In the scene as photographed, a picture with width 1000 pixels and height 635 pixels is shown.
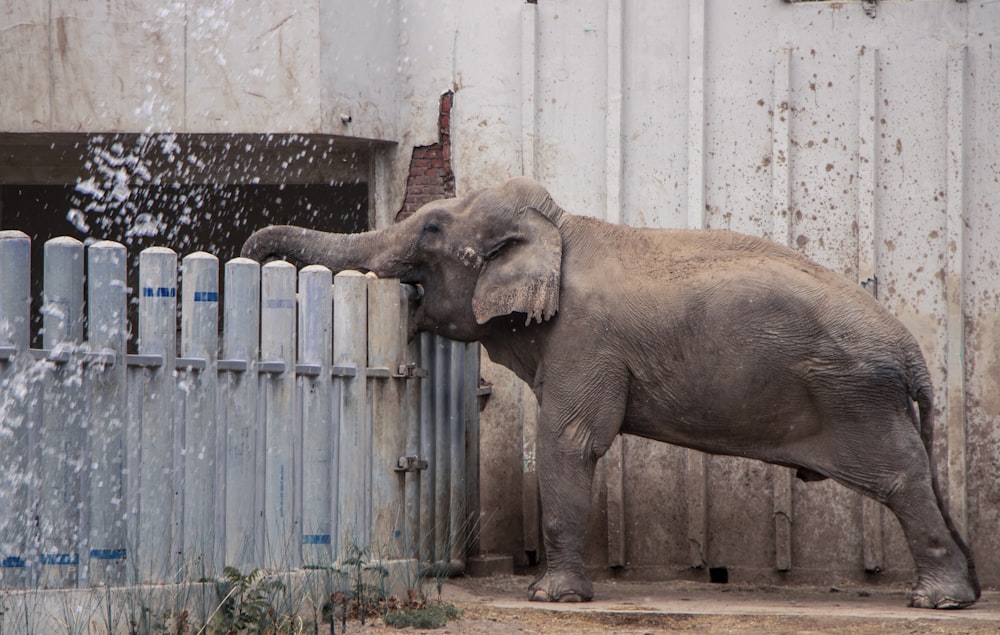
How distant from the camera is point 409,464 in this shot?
757cm

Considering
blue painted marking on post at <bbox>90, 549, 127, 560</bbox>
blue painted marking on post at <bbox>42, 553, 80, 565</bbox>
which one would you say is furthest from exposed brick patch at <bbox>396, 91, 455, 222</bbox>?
blue painted marking on post at <bbox>42, 553, 80, 565</bbox>

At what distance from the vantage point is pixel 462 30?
9.53 meters

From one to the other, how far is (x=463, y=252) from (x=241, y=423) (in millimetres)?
1988

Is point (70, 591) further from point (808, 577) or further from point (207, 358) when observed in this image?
point (808, 577)

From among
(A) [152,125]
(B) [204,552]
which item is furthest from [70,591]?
(A) [152,125]

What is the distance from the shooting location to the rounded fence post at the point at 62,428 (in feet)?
17.0

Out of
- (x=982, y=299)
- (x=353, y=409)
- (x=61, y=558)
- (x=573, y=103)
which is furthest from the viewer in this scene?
(x=573, y=103)

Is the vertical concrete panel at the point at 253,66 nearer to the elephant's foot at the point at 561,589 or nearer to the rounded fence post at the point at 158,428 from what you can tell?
the elephant's foot at the point at 561,589

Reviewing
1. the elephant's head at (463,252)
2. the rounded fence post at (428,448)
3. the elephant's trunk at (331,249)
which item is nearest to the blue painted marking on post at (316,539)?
the rounded fence post at (428,448)

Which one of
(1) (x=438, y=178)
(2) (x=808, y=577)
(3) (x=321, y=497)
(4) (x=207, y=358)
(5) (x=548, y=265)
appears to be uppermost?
(1) (x=438, y=178)

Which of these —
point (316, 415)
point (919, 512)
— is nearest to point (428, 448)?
point (316, 415)

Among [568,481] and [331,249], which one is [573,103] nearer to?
[331,249]

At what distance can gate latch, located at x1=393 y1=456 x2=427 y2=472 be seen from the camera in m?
7.51

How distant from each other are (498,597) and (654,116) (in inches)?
134
